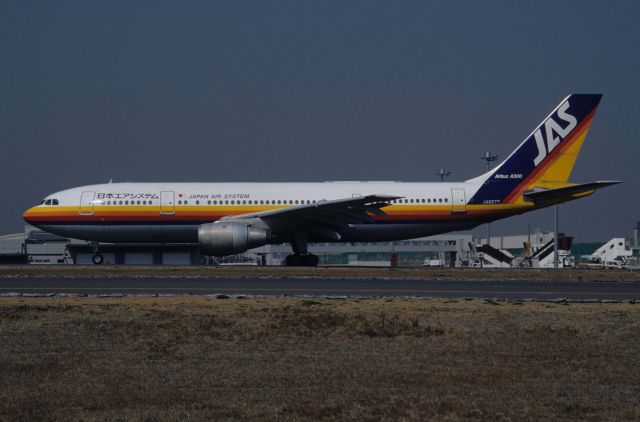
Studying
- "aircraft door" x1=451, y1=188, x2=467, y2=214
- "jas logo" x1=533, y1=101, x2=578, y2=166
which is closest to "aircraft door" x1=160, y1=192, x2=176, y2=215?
"aircraft door" x1=451, y1=188, x2=467, y2=214

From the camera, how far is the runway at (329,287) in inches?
796

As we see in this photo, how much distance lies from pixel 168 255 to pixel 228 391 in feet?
143

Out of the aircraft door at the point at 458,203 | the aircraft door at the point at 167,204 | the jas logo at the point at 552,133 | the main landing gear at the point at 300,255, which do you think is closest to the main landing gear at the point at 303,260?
the main landing gear at the point at 300,255

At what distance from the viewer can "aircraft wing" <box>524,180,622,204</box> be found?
34.2 meters

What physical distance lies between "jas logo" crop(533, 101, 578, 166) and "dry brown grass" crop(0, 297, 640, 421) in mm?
20665

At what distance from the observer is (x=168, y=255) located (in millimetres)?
51219

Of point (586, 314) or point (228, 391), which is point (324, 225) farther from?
point (228, 391)

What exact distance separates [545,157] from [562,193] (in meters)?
2.38

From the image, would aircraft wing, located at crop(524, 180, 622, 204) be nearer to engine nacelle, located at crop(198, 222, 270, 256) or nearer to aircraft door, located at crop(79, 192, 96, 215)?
engine nacelle, located at crop(198, 222, 270, 256)

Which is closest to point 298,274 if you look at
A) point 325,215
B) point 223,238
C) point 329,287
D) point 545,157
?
point 223,238

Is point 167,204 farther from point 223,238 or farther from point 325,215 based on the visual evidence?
point 325,215

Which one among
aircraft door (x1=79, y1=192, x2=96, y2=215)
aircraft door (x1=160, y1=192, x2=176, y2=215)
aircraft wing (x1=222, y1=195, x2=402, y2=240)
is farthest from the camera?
aircraft door (x1=79, y1=192, x2=96, y2=215)

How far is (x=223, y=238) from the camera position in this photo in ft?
106

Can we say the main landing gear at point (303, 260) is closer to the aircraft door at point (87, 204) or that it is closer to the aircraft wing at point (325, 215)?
the aircraft wing at point (325, 215)
